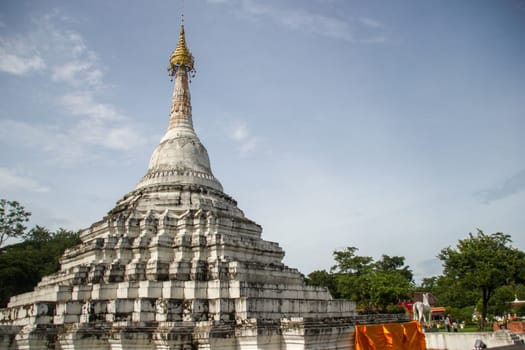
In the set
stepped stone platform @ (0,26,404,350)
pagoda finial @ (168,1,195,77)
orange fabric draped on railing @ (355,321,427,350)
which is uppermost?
pagoda finial @ (168,1,195,77)

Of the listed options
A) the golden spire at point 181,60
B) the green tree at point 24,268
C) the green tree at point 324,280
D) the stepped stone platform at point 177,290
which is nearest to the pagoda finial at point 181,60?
the golden spire at point 181,60

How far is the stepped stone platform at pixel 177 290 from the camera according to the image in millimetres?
15766

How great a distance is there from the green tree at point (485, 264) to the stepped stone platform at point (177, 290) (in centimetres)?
1358

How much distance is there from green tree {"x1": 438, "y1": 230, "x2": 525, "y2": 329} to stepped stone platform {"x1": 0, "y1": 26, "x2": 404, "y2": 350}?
44.6 feet

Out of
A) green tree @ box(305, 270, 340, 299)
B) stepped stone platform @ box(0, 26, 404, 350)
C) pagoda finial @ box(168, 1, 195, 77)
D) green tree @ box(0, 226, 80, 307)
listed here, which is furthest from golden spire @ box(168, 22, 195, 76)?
green tree @ box(305, 270, 340, 299)

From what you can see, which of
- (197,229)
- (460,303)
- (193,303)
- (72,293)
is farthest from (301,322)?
(460,303)

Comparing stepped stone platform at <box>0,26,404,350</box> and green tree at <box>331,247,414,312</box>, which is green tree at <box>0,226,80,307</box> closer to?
stepped stone platform at <box>0,26,404,350</box>

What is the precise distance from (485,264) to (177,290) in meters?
25.0

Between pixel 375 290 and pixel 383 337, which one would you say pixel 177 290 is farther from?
pixel 375 290

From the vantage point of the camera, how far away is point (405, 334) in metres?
→ 18.3

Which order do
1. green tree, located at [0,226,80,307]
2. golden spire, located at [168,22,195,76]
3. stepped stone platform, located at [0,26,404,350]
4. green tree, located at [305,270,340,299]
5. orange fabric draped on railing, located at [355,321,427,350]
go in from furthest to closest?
green tree, located at [305,270,340,299] → green tree, located at [0,226,80,307] → golden spire, located at [168,22,195,76] → orange fabric draped on railing, located at [355,321,427,350] → stepped stone platform, located at [0,26,404,350]

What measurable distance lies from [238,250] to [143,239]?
4604 millimetres

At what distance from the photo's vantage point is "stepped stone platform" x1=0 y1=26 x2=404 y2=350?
15.8 meters

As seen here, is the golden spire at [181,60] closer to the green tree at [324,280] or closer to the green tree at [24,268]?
the green tree at [24,268]
